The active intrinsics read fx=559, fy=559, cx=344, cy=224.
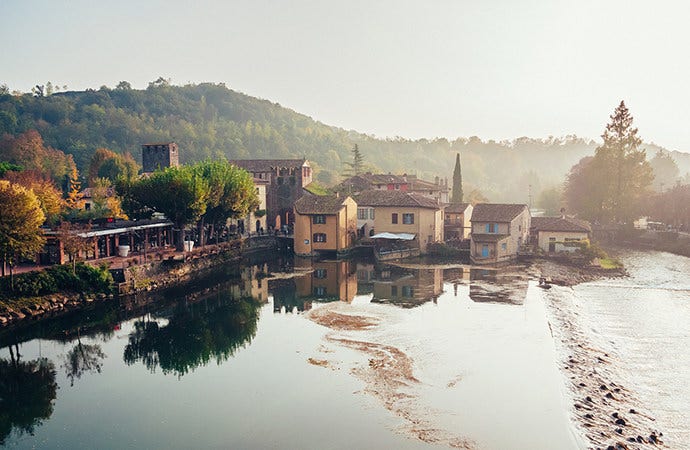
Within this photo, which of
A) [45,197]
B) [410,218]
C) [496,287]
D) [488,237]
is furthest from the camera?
[410,218]

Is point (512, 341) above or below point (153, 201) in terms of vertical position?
below

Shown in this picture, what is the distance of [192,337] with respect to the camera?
30.6 m

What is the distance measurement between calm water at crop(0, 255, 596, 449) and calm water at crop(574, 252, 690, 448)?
122 inches

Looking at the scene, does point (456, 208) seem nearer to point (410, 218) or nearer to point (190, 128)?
point (410, 218)

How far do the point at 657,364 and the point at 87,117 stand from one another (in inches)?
5224

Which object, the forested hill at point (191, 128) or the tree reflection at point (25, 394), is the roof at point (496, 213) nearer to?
the tree reflection at point (25, 394)

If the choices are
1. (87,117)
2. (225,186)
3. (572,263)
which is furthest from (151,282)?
(87,117)

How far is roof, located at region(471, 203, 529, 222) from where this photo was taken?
53.1 m

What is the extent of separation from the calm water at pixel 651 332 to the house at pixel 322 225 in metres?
23.9

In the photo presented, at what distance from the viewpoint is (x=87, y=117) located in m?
130

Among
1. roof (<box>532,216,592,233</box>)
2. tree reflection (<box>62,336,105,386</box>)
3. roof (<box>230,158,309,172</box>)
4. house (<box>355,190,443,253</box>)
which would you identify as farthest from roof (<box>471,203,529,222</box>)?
tree reflection (<box>62,336,105,386</box>)

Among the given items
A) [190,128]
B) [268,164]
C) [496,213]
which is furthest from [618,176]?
[190,128]

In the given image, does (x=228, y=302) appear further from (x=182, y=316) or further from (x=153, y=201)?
(x=153, y=201)

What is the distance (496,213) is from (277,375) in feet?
116
